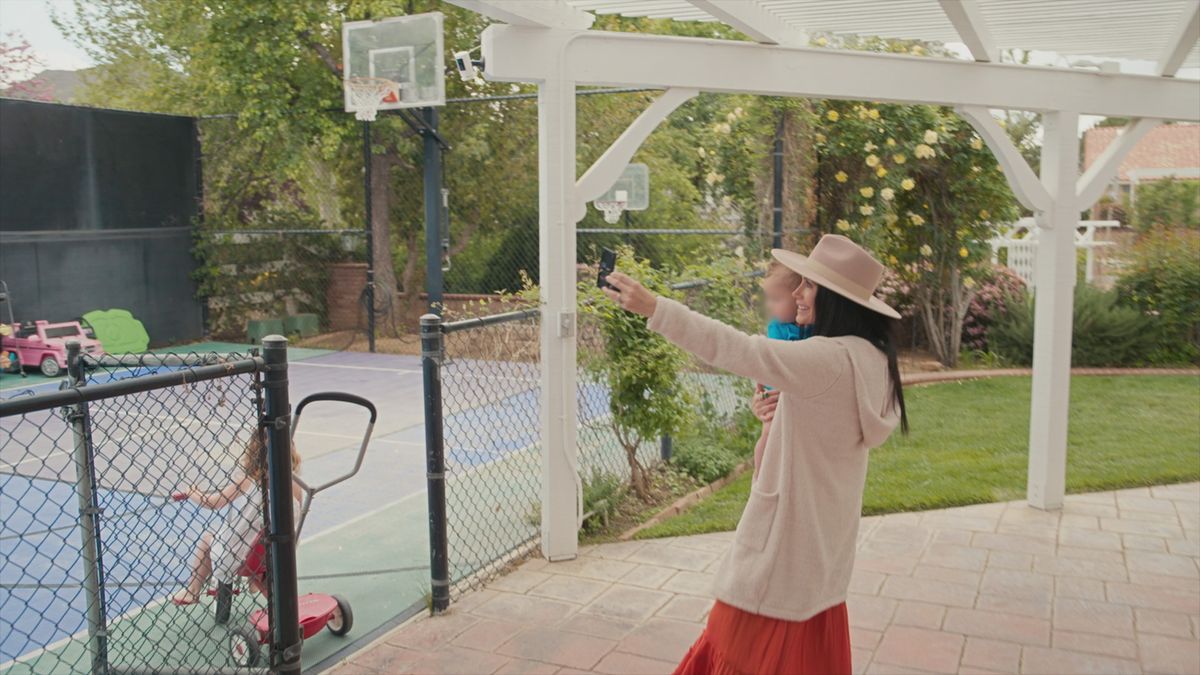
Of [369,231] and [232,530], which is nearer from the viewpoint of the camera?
[232,530]

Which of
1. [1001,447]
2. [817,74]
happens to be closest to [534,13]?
[817,74]

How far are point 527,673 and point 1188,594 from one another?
304 cm

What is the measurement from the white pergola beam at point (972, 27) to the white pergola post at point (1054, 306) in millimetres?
597

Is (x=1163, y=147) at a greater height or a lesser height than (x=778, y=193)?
greater

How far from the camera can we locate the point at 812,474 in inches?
100.0

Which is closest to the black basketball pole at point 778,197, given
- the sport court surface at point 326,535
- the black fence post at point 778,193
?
the black fence post at point 778,193

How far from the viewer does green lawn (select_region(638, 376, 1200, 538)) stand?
20.2 ft

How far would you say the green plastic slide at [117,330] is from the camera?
1254 cm

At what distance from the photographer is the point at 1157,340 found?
11.3 m

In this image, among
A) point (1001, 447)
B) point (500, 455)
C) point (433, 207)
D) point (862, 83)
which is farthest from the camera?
point (433, 207)

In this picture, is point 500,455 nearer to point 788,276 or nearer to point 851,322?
point 788,276

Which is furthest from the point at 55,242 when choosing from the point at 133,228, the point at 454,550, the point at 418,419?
the point at 454,550

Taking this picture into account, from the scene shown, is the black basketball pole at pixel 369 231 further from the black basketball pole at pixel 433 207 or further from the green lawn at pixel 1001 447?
the green lawn at pixel 1001 447

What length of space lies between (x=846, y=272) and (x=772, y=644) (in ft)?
3.09
